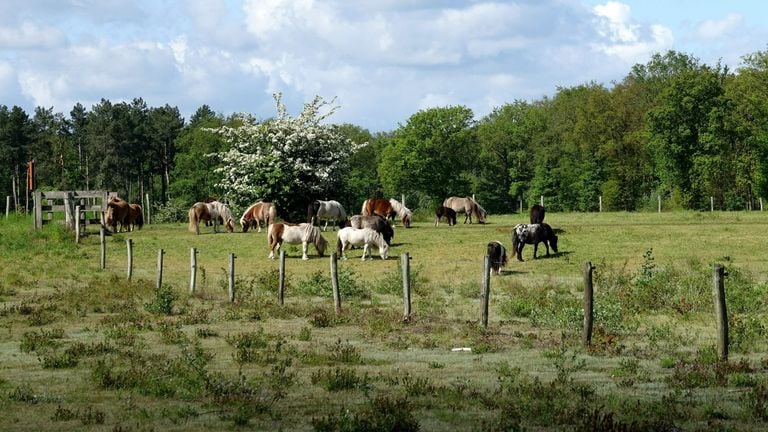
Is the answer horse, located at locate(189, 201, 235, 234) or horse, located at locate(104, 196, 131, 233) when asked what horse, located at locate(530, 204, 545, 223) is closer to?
horse, located at locate(189, 201, 235, 234)

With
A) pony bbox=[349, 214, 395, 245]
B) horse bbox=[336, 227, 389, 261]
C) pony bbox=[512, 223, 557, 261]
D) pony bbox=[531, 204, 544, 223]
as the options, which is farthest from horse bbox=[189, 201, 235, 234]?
pony bbox=[512, 223, 557, 261]

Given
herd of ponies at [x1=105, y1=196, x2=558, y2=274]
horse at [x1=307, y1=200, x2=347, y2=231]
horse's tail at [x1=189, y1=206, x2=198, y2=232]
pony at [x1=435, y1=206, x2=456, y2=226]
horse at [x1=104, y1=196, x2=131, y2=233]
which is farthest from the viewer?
pony at [x1=435, y1=206, x2=456, y2=226]

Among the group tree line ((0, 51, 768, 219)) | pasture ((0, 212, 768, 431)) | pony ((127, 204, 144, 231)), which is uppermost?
tree line ((0, 51, 768, 219))

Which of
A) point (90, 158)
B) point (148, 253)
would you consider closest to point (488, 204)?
point (90, 158)

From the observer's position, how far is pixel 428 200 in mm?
98000

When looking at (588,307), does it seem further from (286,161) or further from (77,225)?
(286,161)

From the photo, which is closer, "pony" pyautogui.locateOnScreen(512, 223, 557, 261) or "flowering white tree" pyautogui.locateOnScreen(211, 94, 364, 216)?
"pony" pyautogui.locateOnScreen(512, 223, 557, 261)

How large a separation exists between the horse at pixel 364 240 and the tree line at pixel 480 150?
15162mm

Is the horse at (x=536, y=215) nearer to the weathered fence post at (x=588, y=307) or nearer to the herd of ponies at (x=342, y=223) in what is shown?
the herd of ponies at (x=342, y=223)

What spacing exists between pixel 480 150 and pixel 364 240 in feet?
236

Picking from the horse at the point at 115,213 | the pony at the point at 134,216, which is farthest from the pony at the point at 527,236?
the pony at the point at 134,216

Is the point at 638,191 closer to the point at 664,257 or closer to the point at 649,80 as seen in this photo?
the point at 649,80

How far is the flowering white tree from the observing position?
5241cm

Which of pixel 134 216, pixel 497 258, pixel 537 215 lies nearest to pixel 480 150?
pixel 134 216
